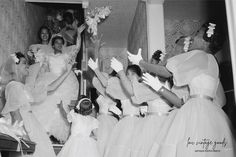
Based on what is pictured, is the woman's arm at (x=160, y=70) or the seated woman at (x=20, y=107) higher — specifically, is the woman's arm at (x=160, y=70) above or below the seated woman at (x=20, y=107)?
above

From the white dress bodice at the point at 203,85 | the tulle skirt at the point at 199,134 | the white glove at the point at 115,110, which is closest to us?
the tulle skirt at the point at 199,134

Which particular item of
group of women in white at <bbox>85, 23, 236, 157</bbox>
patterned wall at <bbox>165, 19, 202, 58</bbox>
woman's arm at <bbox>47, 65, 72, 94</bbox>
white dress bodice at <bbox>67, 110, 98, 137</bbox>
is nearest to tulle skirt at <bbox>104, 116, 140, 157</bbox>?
group of women in white at <bbox>85, 23, 236, 157</bbox>

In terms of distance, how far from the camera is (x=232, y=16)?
5.17ft

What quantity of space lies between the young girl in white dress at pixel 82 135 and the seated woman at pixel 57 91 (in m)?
0.64

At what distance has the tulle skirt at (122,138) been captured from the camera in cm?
289

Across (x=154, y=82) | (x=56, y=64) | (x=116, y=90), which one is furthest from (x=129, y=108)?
(x=56, y=64)

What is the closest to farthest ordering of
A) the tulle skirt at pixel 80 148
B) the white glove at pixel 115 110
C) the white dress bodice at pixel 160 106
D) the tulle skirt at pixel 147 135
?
1. the tulle skirt at pixel 147 135
2. the white dress bodice at pixel 160 106
3. the tulle skirt at pixel 80 148
4. the white glove at pixel 115 110

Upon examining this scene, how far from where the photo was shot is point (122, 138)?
9.66 feet

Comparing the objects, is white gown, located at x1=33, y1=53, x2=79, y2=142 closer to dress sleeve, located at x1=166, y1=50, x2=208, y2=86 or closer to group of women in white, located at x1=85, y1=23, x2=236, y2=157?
group of women in white, located at x1=85, y1=23, x2=236, y2=157

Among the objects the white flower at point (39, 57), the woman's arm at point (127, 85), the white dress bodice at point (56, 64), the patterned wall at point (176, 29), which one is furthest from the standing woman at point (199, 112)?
the patterned wall at point (176, 29)

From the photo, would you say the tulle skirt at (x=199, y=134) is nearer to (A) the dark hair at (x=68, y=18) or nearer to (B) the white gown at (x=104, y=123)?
(B) the white gown at (x=104, y=123)

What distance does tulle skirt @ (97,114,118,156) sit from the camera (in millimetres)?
3232

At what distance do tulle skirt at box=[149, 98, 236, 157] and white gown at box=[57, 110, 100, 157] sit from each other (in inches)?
35.0

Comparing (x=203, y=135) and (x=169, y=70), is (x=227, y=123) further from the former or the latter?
(x=169, y=70)
